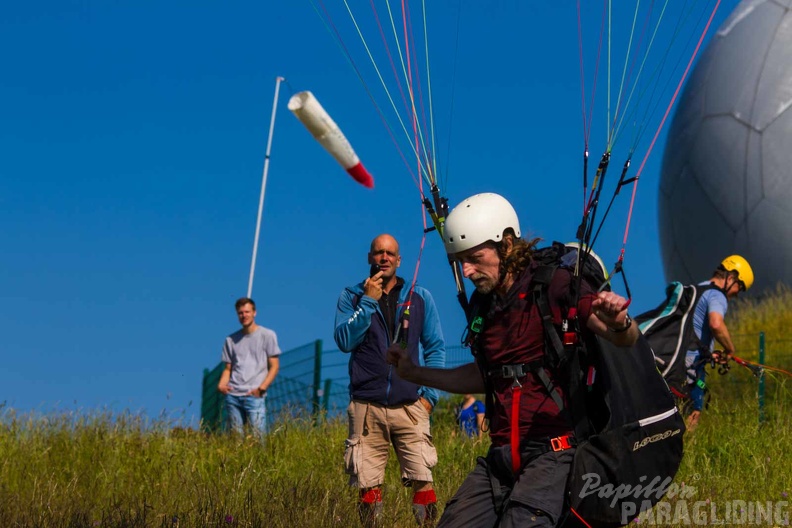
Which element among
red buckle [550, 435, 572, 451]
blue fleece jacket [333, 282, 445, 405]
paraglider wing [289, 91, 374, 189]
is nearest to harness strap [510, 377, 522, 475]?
red buckle [550, 435, 572, 451]

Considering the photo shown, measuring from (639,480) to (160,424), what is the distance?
674 centimetres

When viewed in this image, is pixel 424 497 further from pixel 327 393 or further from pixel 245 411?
pixel 327 393

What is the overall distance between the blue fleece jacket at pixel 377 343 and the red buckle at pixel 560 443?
2.47 m

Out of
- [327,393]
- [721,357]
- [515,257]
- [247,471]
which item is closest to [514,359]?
[515,257]

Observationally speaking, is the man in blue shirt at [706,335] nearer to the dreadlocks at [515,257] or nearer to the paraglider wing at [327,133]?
the paraglider wing at [327,133]

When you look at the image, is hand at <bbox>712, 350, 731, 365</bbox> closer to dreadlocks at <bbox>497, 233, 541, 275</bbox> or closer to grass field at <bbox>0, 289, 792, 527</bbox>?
grass field at <bbox>0, 289, 792, 527</bbox>

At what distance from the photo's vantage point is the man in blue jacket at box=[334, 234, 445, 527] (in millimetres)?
6949

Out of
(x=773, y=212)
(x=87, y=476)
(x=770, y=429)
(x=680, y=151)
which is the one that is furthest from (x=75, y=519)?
(x=680, y=151)

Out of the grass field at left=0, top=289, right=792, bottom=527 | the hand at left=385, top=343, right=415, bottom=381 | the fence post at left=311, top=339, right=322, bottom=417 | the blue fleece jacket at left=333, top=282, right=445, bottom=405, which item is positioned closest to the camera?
the hand at left=385, top=343, right=415, bottom=381

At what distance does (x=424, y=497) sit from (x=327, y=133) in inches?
104

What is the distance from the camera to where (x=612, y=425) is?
4395 millimetres

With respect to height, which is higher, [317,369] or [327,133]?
[317,369]

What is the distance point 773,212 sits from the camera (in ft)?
52.3

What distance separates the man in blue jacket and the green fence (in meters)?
3.17
